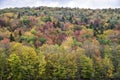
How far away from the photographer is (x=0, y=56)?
9194 cm

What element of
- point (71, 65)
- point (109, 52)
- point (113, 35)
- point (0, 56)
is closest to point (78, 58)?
point (71, 65)

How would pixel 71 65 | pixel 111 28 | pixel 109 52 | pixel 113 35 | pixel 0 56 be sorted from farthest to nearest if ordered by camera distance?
pixel 111 28 → pixel 113 35 → pixel 109 52 → pixel 71 65 → pixel 0 56

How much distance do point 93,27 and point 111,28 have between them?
9694 millimetres

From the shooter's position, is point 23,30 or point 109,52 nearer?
point 109,52

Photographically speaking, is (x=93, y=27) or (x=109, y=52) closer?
(x=109, y=52)

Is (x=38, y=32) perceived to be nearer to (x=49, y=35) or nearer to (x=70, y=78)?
(x=49, y=35)

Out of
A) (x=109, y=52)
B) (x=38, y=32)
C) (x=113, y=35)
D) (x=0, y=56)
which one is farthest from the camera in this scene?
(x=38, y=32)

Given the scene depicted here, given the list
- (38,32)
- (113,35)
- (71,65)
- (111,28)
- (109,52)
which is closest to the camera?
(71,65)

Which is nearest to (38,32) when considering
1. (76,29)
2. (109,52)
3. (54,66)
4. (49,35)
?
(49,35)

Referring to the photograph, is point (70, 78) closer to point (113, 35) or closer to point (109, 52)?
point (109, 52)

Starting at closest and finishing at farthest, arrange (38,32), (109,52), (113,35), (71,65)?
(71,65)
(109,52)
(113,35)
(38,32)

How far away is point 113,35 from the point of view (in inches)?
6467

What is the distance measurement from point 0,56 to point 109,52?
124 ft

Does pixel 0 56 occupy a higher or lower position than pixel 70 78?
higher
